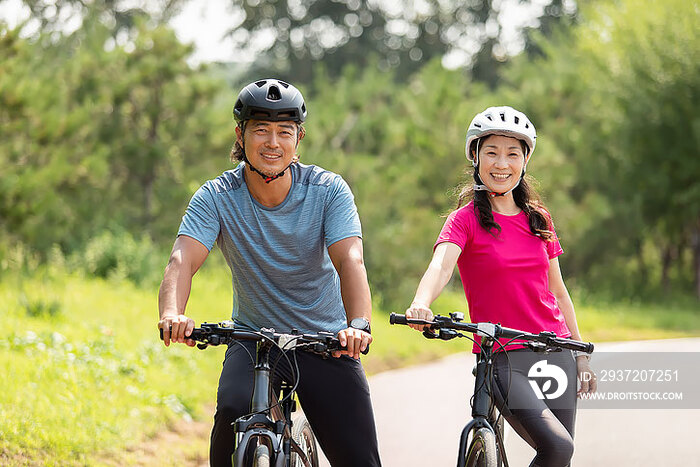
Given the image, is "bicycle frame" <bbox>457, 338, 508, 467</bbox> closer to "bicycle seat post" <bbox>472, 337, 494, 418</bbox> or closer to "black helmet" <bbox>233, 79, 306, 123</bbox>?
"bicycle seat post" <bbox>472, 337, 494, 418</bbox>

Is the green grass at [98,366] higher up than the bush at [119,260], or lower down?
lower down

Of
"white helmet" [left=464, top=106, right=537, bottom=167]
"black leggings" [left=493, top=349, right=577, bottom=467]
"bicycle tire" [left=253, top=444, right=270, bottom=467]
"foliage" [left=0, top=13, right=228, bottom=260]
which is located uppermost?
"foliage" [left=0, top=13, right=228, bottom=260]

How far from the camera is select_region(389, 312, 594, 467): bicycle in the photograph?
388cm

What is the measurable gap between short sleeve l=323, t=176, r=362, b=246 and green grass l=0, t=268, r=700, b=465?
2.81m

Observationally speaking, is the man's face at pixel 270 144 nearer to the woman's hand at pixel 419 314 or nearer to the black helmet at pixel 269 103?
the black helmet at pixel 269 103

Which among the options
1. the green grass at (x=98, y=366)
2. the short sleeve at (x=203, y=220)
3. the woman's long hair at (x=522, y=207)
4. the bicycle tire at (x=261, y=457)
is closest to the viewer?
the bicycle tire at (x=261, y=457)

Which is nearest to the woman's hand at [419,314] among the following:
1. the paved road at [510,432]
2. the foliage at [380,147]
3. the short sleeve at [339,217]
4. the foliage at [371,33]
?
the short sleeve at [339,217]

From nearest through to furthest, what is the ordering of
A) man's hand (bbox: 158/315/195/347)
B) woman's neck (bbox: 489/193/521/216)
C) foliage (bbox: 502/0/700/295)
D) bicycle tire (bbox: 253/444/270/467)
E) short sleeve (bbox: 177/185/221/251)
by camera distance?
bicycle tire (bbox: 253/444/270/467) → man's hand (bbox: 158/315/195/347) → short sleeve (bbox: 177/185/221/251) → woman's neck (bbox: 489/193/521/216) → foliage (bbox: 502/0/700/295)

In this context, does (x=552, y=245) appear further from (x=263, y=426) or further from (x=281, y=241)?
(x=263, y=426)

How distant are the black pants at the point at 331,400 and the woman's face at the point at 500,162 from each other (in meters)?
1.14

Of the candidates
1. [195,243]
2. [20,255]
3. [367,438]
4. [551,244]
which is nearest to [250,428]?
[367,438]

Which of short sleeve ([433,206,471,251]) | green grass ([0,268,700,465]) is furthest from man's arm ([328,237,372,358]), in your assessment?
green grass ([0,268,700,465])

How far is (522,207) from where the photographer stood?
181 inches

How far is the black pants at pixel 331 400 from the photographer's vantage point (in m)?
3.87
